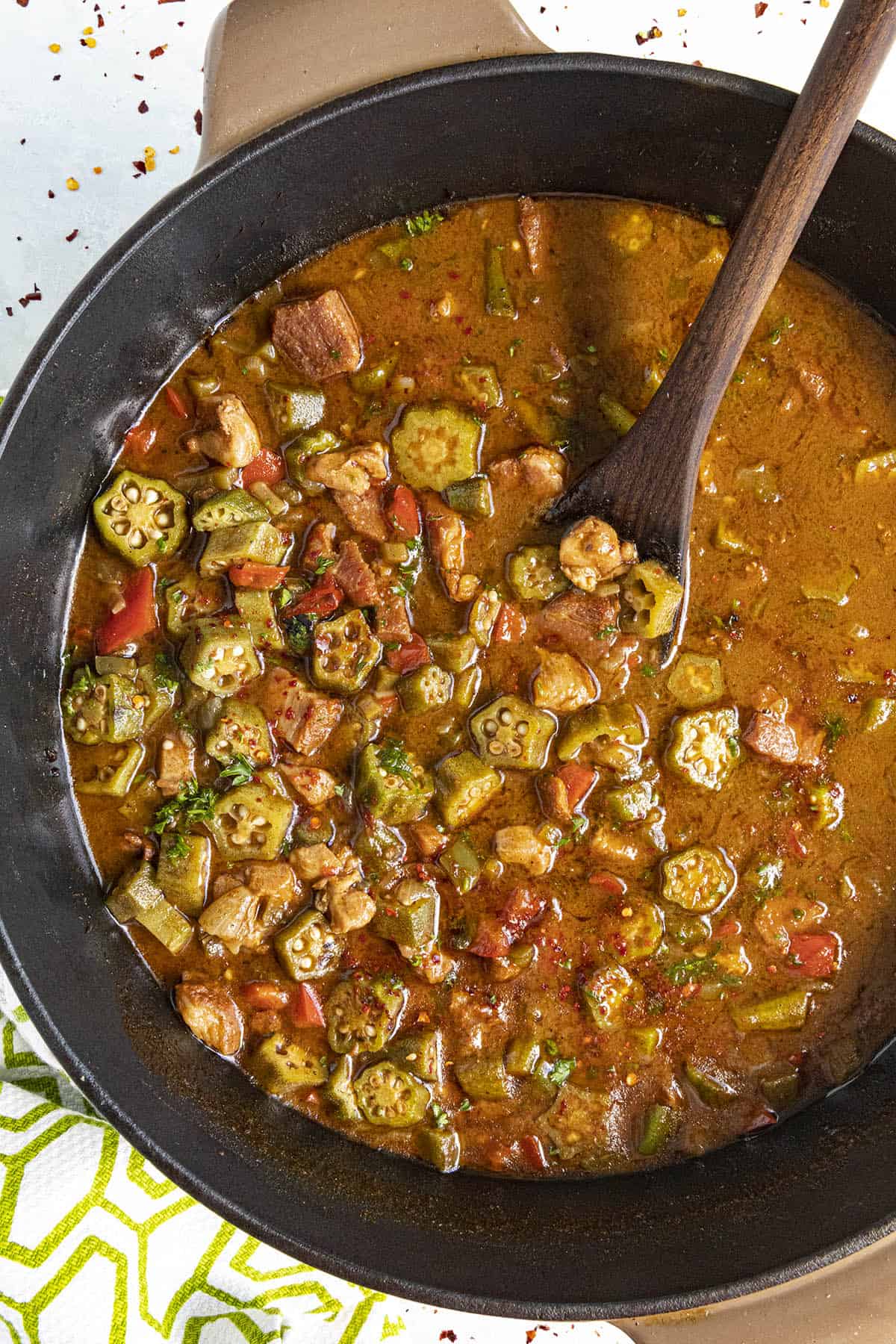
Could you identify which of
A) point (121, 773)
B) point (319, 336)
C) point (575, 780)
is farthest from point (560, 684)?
point (121, 773)

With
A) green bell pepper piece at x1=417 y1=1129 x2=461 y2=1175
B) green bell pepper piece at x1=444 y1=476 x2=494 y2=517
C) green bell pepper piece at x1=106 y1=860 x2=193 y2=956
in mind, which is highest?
green bell pepper piece at x1=444 y1=476 x2=494 y2=517

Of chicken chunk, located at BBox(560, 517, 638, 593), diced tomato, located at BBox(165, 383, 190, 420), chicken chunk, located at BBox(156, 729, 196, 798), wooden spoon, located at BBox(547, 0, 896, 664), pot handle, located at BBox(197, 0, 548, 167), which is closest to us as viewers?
wooden spoon, located at BBox(547, 0, 896, 664)

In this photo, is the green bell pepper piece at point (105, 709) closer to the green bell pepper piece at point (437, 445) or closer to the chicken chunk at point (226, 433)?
the chicken chunk at point (226, 433)

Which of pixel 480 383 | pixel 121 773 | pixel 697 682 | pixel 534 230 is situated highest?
pixel 534 230

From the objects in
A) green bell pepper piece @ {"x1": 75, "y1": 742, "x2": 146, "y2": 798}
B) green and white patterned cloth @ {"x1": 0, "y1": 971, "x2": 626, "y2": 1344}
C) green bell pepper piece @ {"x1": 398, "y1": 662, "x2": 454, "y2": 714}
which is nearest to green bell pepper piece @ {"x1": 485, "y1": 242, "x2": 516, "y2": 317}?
green bell pepper piece @ {"x1": 398, "y1": 662, "x2": 454, "y2": 714}

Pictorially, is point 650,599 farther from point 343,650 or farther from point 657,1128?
point 657,1128

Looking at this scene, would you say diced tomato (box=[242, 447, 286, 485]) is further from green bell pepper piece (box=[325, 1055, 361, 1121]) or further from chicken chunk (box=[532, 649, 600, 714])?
green bell pepper piece (box=[325, 1055, 361, 1121])
